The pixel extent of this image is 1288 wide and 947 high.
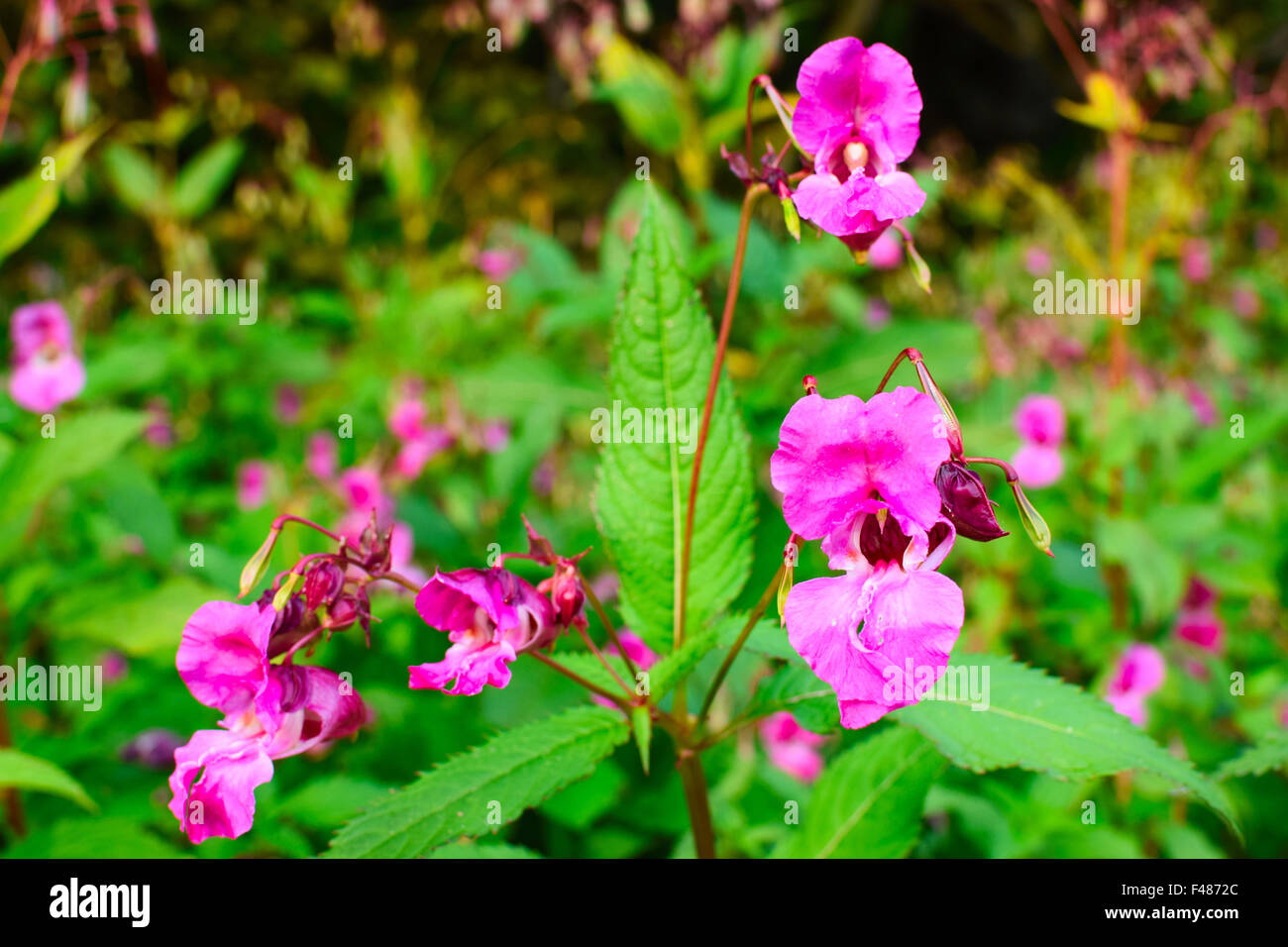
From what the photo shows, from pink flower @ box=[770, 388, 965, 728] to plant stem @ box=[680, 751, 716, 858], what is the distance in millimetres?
314

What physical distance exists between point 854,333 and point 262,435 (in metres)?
1.88

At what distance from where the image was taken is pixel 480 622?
833mm

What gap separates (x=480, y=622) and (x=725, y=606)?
291mm

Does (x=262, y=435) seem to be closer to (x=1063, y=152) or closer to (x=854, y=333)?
(x=854, y=333)

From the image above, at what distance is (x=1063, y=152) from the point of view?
7605 mm

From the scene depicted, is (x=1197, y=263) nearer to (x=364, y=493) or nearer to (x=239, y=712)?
(x=364, y=493)

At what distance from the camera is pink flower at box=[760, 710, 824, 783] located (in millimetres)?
2150

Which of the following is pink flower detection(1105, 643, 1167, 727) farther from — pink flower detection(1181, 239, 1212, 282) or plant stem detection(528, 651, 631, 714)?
pink flower detection(1181, 239, 1212, 282)

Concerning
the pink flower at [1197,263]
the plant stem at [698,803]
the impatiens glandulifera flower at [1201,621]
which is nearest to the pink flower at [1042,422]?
the impatiens glandulifera flower at [1201,621]

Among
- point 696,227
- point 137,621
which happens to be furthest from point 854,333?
point 137,621

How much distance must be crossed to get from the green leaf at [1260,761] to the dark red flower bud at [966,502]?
396 mm

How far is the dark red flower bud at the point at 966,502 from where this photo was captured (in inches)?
28.6

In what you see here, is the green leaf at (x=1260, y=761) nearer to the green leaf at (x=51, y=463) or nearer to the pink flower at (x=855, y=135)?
the pink flower at (x=855, y=135)

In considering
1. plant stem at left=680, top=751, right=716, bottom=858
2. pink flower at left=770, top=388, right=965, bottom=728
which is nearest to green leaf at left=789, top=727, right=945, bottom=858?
plant stem at left=680, top=751, right=716, bottom=858
